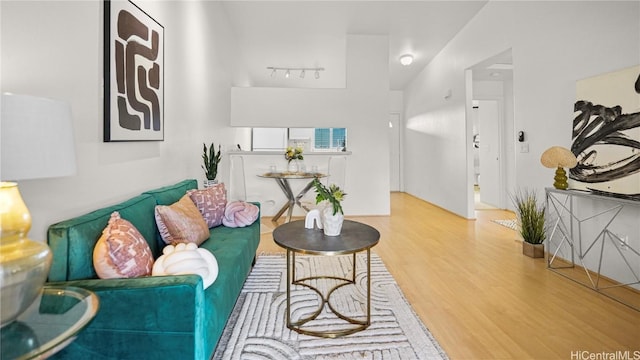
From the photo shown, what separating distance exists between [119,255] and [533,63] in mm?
4043

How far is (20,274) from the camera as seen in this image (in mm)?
867

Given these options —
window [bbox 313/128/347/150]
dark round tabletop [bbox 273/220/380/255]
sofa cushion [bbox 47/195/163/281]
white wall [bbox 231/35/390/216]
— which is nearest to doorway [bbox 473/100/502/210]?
white wall [bbox 231/35/390/216]

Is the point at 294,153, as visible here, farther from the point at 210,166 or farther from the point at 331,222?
the point at 331,222

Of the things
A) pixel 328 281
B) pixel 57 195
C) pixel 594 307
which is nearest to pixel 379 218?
pixel 328 281

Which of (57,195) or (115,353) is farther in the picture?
(57,195)

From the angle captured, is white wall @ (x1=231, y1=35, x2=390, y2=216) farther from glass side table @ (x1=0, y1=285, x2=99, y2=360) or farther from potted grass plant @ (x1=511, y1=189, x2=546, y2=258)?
glass side table @ (x1=0, y1=285, x2=99, y2=360)

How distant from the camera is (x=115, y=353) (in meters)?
1.17

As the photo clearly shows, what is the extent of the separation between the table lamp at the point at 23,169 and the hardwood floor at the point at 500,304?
1805 mm

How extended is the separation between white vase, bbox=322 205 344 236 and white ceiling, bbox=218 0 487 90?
3.40 m

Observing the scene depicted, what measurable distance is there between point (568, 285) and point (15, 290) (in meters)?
3.28

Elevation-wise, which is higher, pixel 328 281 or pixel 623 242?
pixel 623 242

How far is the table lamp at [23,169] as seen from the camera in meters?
0.85

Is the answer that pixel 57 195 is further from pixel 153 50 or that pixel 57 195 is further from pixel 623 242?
pixel 623 242

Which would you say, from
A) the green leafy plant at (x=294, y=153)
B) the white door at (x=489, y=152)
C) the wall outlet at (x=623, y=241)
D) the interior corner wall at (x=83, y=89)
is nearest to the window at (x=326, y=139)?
the white door at (x=489, y=152)
